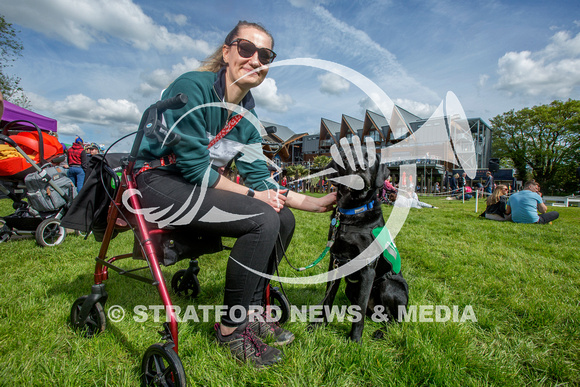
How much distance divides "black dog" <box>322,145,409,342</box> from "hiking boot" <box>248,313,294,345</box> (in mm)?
435

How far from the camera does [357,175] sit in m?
2.38

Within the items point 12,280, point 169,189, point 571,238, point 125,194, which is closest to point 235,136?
point 169,189

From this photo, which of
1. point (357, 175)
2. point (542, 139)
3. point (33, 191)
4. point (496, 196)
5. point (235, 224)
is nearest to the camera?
point (235, 224)

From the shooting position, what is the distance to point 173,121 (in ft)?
5.76

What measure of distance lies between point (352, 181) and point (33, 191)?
5.34m

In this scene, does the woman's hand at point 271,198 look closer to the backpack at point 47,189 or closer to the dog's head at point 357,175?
the dog's head at point 357,175

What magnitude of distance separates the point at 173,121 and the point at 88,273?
8.50 feet

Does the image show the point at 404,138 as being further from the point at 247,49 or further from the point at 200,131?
the point at 200,131

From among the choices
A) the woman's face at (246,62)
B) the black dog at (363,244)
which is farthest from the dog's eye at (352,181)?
the woman's face at (246,62)

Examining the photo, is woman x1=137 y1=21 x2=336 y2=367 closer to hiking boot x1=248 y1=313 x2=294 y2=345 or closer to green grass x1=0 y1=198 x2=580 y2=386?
hiking boot x1=248 y1=313 x2=294 y2=345

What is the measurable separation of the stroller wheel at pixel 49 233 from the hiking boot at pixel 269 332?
176 inches

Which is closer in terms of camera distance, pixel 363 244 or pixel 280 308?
pixel 363 244

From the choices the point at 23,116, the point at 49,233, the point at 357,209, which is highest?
the point at 23,116

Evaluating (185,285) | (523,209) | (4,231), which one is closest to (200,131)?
(185,285)
